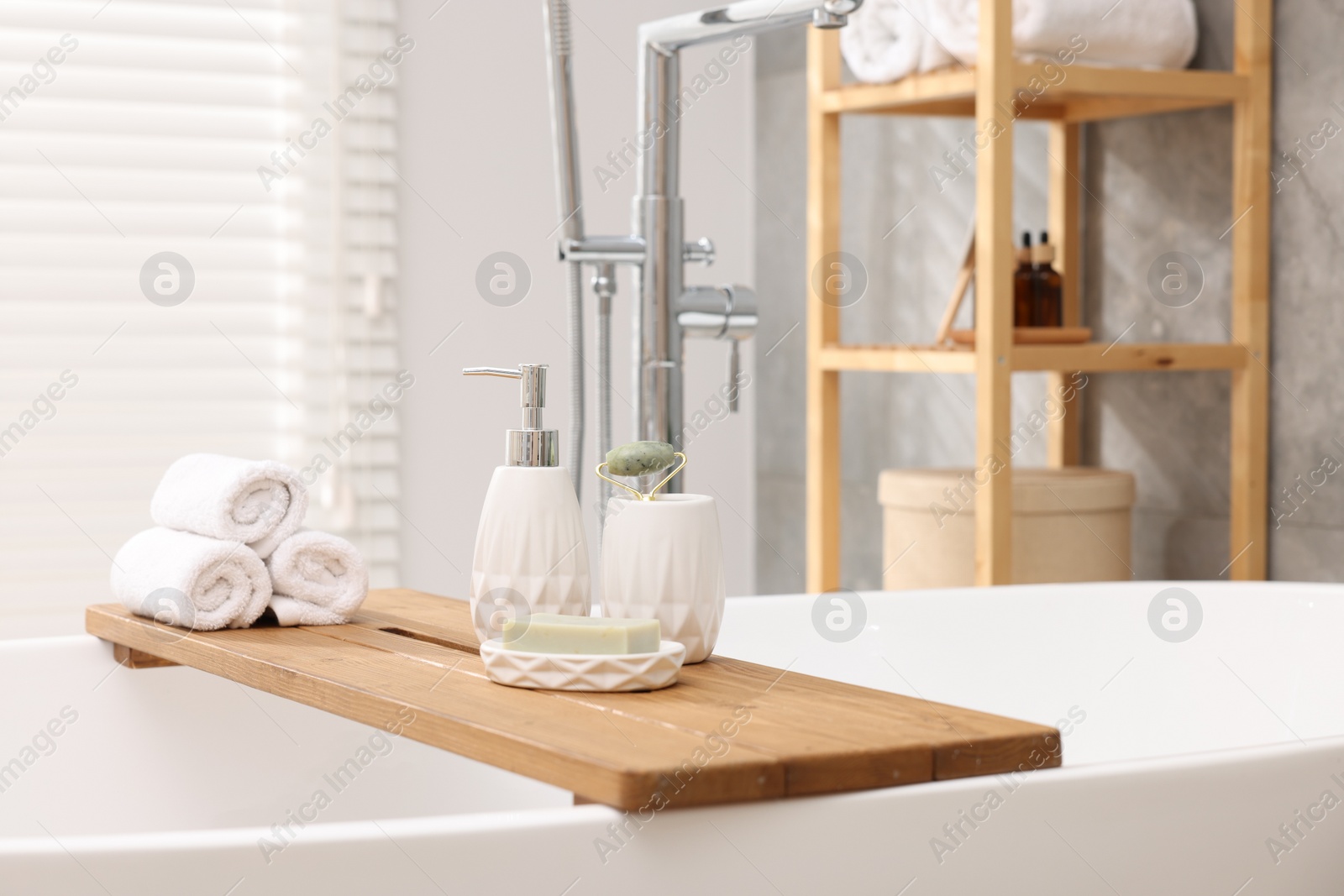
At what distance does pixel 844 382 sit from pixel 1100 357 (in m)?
0.88

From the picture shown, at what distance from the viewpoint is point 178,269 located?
246cm

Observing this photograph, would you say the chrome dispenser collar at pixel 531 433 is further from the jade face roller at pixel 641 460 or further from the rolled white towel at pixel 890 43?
the rolled white towel at pixel 890 43

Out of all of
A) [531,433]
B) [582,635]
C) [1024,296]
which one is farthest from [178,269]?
[582,635]

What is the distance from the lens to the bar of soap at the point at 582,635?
91cm

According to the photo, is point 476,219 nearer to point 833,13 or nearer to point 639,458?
point 833,13

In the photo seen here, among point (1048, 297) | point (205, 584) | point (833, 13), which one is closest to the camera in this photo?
point (205, 584)

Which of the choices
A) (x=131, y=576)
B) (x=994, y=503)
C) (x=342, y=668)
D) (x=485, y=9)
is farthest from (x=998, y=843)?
(x=485, y=9)

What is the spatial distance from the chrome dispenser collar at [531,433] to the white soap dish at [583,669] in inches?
6.1

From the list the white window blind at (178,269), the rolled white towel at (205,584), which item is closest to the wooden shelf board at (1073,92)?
the white window blind at (178,269)

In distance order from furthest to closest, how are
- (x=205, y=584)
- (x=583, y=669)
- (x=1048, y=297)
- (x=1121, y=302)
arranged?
(x=1121, y=302) < (x=1048, y=297) < (x=205, y=584) < (x=583, y=669)

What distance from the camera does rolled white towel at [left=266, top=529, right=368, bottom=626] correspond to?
1164 mm

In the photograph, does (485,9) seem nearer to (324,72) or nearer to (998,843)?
(324,72)

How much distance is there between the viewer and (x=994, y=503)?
182 cm

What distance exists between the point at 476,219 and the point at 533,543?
169cm
